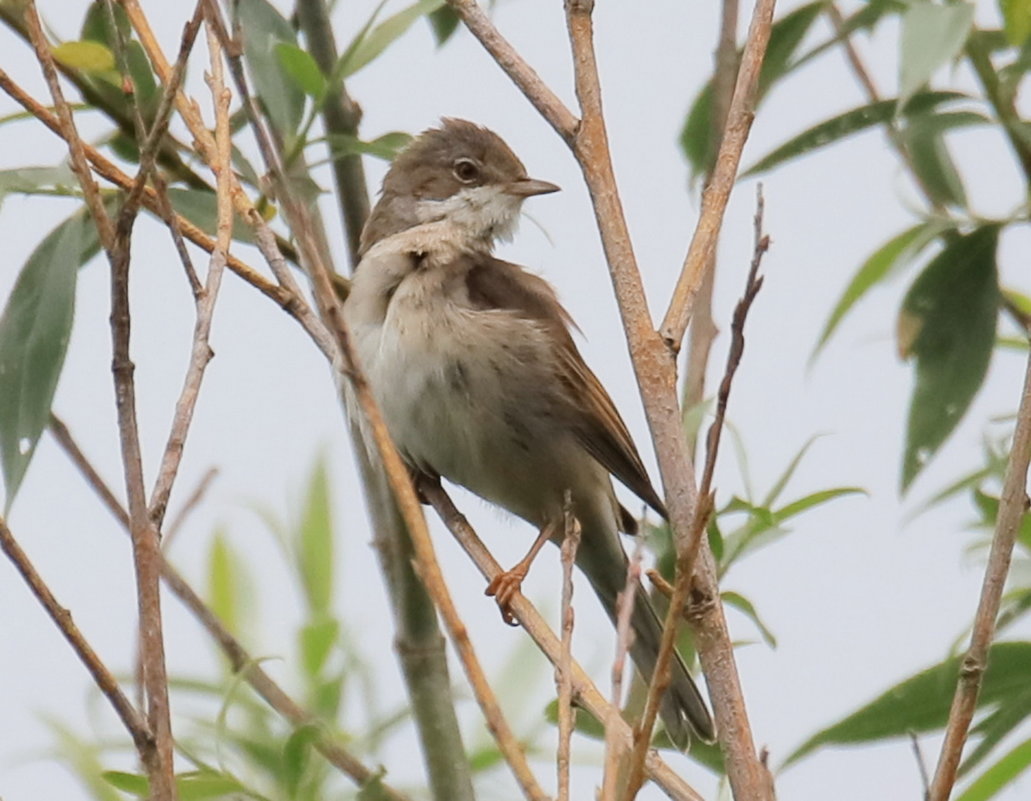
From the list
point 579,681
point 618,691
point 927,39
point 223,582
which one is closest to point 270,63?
point 223,582

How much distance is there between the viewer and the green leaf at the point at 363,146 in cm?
314

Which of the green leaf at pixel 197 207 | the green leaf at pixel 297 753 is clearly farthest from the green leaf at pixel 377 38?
the green leaf at pixel 297 753

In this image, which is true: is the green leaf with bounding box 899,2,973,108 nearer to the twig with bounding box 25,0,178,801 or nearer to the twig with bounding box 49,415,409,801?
the twig with bounding box 25,0,178,801

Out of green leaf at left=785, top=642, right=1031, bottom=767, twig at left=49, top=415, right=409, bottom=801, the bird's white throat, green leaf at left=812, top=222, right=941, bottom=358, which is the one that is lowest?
green leaf at left=785, top=642, right=1031, bottom=767

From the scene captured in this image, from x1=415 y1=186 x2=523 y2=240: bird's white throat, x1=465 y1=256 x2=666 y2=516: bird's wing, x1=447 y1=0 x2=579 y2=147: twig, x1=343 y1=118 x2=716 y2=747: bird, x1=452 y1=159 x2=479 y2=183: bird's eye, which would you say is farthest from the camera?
x1=452 y1=159 x2=479 y2=183: bird's eye

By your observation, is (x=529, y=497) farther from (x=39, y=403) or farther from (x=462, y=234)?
(x=39, y=403)

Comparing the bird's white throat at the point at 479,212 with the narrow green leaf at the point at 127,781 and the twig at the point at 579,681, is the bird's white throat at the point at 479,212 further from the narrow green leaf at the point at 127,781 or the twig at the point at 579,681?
the narrow green leaf at the point at 127,781

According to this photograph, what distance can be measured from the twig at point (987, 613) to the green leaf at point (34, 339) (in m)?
1.45

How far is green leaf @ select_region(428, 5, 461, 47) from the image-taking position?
144 inches

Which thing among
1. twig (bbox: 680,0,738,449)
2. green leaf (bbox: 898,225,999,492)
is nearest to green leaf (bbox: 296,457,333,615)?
twig (bbox: 680,0,738,449)

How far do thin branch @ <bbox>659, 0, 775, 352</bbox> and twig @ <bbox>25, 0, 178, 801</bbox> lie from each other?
0.76m

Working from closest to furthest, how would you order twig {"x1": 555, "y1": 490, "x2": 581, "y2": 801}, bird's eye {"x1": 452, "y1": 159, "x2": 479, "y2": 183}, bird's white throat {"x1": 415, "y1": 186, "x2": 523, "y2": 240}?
twig {"x1": 555, "y1": 490, "x2": 581, "y2": 801} < bird's white throat {"x1": 415, "y1": 186, "x2": 523, "y2": 240} < bird's eye {"x1": 452, "y1": 159, "x2": 479, "y2": 183}

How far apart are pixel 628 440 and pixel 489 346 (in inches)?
18.2

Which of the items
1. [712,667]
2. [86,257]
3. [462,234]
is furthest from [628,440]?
[712,667]
